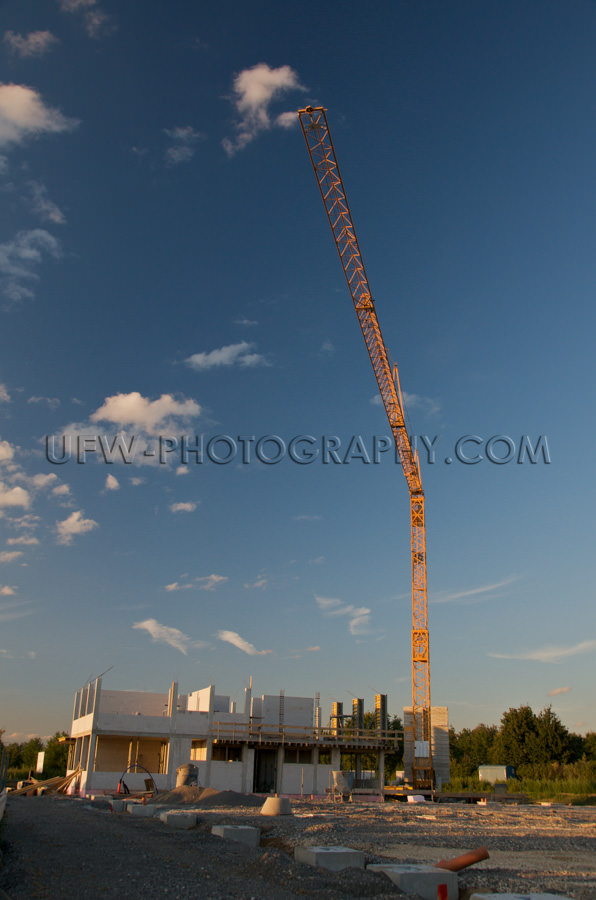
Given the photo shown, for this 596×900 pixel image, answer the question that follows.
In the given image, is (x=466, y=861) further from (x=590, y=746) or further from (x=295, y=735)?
(x=590, y=746)

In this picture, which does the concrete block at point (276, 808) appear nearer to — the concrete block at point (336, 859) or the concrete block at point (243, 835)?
the concrete block at point (243, 835)

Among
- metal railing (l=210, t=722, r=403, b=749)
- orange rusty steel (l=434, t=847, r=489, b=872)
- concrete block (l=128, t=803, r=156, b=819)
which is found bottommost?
concrete block (l=128, t=803, r=156, b=819)

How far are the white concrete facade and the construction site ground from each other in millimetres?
15905

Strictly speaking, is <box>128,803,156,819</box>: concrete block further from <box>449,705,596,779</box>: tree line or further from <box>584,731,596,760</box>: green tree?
<box>584,731,596,760</box>: green tree

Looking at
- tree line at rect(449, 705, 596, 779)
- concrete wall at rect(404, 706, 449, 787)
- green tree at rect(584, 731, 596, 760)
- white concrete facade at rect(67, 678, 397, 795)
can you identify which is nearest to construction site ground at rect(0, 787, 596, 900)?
white concrete facade at rect(67, 678, 397, 795)

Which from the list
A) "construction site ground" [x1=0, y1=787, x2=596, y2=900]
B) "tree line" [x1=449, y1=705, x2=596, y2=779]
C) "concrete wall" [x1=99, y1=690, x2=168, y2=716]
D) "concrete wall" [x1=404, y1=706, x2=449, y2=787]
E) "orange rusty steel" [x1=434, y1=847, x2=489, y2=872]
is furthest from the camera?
"tree line" [x1=449, y1=705, x2=596, y2=779]

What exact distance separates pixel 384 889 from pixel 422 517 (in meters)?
58.1

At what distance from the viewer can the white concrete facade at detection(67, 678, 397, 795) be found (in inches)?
1630

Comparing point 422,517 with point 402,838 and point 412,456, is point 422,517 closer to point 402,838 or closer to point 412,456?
point 412,456

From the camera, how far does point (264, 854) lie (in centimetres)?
1320

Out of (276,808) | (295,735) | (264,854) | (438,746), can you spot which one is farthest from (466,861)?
(438,746)

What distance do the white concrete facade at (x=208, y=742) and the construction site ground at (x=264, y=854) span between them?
15905 mm

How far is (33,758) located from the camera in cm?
7656

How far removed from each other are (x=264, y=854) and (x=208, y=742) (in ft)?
104
